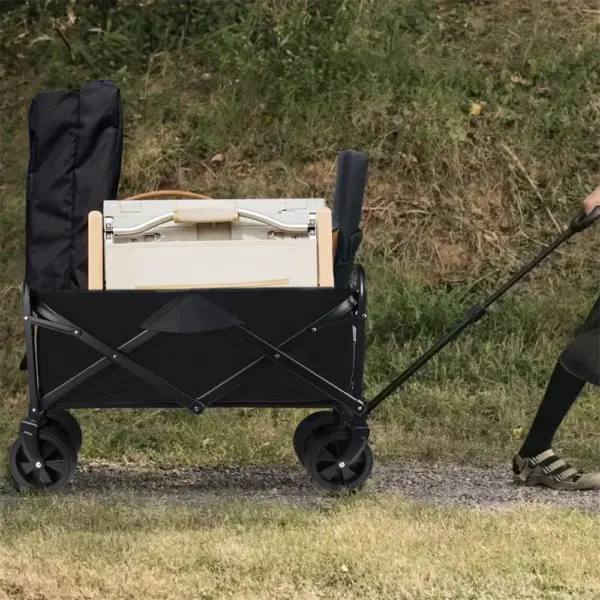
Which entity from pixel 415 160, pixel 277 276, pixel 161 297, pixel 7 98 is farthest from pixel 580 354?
pixel 7 98

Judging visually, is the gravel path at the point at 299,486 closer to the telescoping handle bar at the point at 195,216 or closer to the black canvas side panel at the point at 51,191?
the black canvas side panel at the point at 51,191

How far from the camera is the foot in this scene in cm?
529

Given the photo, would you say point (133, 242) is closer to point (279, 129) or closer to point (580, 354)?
point (580, 354)

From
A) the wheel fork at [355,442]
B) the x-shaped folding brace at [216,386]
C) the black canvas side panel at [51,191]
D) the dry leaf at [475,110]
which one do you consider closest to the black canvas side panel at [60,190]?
the black canvas side panel at [51,191]

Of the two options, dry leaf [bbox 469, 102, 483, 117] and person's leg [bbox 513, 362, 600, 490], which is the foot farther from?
dry leaf [bbox 469, 102, 483, 117]


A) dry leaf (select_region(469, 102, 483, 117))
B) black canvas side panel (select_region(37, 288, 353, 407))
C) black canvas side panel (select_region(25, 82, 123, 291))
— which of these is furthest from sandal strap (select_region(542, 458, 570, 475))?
dry leaf (select_region(469, 102, 483, 117))

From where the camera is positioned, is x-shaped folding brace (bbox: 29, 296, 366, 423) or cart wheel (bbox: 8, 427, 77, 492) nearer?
x-shaped folding brace (bbox: 29, 296, 366, 423)

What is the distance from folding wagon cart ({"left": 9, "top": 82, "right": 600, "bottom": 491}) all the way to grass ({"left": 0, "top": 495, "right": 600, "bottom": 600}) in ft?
1.29

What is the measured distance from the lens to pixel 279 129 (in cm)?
895

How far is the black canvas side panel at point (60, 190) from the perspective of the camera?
4.96 metres

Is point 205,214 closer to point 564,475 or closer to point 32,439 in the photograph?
point 32,439

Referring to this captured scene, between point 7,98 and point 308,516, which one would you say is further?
point 7,98

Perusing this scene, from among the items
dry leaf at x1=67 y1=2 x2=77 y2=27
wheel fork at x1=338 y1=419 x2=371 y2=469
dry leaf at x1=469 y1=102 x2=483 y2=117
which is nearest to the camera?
wheel fork at x1=338 y1=419 x2=371 y2=469

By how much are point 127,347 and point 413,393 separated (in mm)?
2763
